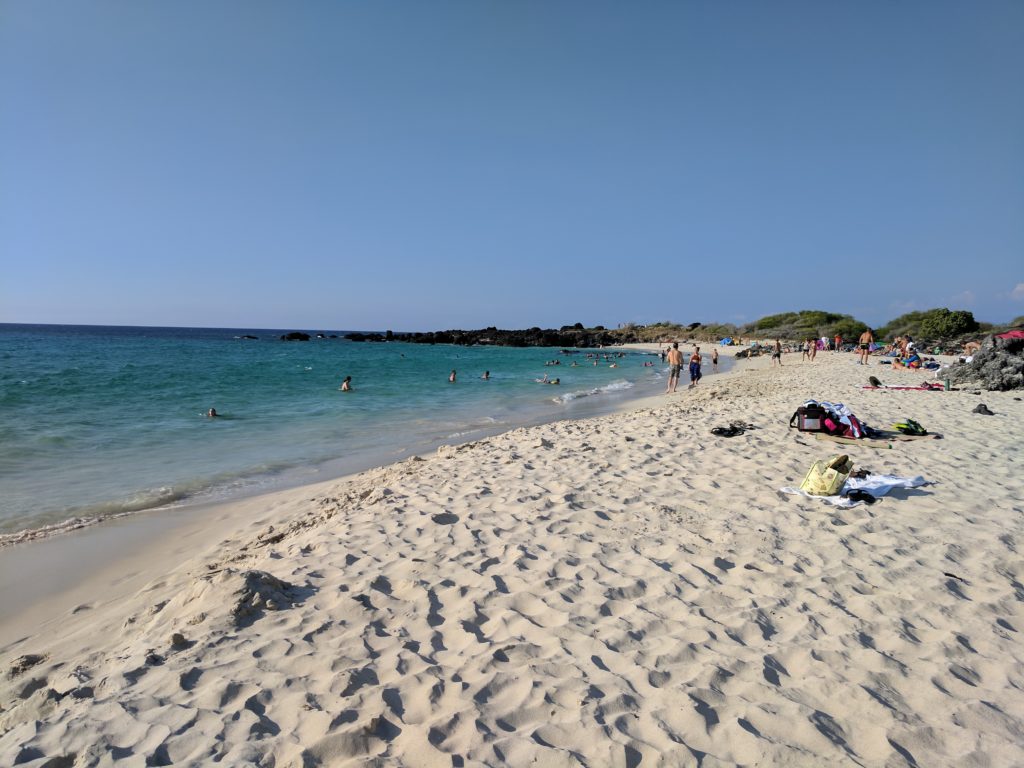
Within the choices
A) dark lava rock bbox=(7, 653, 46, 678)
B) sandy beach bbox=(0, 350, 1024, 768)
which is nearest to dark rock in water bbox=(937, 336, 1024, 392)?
sandy beach bbox=(0, 350, 1024, 768)

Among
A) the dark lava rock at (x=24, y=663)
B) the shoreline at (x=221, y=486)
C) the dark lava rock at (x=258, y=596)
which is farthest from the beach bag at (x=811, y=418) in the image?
the dark lava rock at (x=24, y=663)

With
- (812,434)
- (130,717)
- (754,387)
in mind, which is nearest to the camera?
(130,717)

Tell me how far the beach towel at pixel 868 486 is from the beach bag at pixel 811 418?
2623 millimetres

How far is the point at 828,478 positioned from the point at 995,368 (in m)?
12.7

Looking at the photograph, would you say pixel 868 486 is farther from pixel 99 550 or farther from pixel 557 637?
pixel 99 550

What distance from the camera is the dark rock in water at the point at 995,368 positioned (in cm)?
1379

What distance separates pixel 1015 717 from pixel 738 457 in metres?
4.80

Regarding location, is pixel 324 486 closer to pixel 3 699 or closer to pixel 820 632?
pixel 3 699

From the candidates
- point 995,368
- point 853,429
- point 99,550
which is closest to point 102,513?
point 99,550

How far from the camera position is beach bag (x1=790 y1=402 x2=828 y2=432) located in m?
8.78

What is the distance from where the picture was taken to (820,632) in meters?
3.30

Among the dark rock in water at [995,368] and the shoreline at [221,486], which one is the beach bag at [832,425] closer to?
the shoreline at [221,486]

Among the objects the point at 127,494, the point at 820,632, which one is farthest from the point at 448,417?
the point at 820,632

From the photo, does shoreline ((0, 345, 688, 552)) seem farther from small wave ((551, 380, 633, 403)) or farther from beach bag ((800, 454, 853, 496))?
beach bag ((800, 454, 853, 496))
